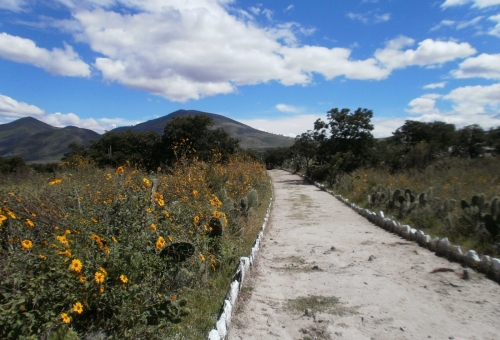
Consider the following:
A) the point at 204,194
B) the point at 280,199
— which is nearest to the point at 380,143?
the point at 280,199

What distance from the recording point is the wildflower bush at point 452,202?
6.50 metres

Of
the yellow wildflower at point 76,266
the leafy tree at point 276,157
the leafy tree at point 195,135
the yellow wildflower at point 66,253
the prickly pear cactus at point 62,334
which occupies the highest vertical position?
the leafy tree at point 195,135

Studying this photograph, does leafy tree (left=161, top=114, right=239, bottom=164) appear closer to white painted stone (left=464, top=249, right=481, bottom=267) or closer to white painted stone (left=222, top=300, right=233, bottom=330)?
white painted stone (left=464, top=249, right=481, bottom=267)

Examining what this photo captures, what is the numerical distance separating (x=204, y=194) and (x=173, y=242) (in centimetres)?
262

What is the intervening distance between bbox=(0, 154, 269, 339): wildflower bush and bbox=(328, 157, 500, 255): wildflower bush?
4.48m

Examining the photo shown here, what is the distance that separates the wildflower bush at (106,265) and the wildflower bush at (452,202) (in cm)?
448

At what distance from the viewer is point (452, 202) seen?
8.41m

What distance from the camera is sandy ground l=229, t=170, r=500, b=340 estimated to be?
12.6 feet

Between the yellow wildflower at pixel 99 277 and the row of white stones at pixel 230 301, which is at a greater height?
the yellow wildflower at pixel 99 277

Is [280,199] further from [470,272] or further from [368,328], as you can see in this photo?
[368,328]

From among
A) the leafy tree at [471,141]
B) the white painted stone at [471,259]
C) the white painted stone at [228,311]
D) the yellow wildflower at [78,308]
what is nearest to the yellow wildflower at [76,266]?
the yellow wildflower at [78,308]

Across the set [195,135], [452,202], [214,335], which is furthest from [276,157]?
[214,335]

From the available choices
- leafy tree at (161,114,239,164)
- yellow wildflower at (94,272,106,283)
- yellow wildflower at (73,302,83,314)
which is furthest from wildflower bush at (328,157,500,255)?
leafy tree at (161,114,239,164)

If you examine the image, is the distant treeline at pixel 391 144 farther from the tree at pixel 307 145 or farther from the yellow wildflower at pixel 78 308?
the yellow wildflower at pixel 78 308
